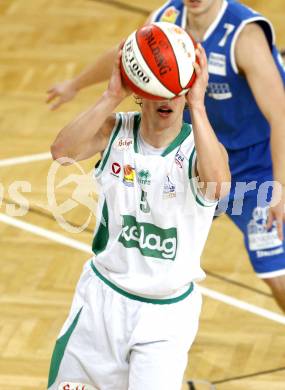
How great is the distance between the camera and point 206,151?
4.93m

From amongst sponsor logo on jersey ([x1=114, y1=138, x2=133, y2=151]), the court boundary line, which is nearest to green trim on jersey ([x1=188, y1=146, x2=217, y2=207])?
sponsor logo on jersey ([x1=114, y1=138, x2=133, y2=151])

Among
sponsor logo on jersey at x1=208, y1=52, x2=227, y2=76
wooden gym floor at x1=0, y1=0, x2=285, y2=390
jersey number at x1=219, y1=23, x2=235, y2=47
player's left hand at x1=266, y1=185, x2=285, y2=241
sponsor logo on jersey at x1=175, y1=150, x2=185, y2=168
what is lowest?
wooden gym floor at x1=0, y1=0, x2=285, y2=390

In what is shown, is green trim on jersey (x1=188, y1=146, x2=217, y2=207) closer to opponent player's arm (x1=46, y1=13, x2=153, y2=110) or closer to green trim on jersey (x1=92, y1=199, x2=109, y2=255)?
green trim on jersey (x1=92, y1=199, x2=109, y2=255)

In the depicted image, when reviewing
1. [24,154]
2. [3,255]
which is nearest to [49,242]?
[3,255]

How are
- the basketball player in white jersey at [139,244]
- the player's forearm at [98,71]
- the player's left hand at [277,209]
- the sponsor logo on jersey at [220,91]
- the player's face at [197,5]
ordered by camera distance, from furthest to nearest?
A: the player's forearm at [98,71], the sponsor logo on jersey at [220,91], the player's face at [197,5], the player's left hand at [277,209], the basketball player in white jersey at [139,244]

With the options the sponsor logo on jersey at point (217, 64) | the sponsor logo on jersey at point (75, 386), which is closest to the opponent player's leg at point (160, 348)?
the sponsor logo on jersey at point (75, 386)

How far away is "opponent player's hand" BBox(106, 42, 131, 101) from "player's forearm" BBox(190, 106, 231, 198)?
318 mm

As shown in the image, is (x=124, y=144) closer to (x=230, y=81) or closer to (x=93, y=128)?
(x=93, y=128)

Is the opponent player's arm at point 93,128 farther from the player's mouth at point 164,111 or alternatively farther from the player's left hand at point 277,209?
the player's left hand at point 277,209

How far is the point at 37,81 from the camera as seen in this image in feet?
35.7

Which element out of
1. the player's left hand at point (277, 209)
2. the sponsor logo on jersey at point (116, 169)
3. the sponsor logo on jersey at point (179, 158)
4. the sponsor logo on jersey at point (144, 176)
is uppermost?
the sponsor logo on jersey at point (179, 158)

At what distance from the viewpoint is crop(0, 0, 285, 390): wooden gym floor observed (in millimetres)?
7039

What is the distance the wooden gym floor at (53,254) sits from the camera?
23.1 ft

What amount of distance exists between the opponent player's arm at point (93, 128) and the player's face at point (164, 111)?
12 cm
